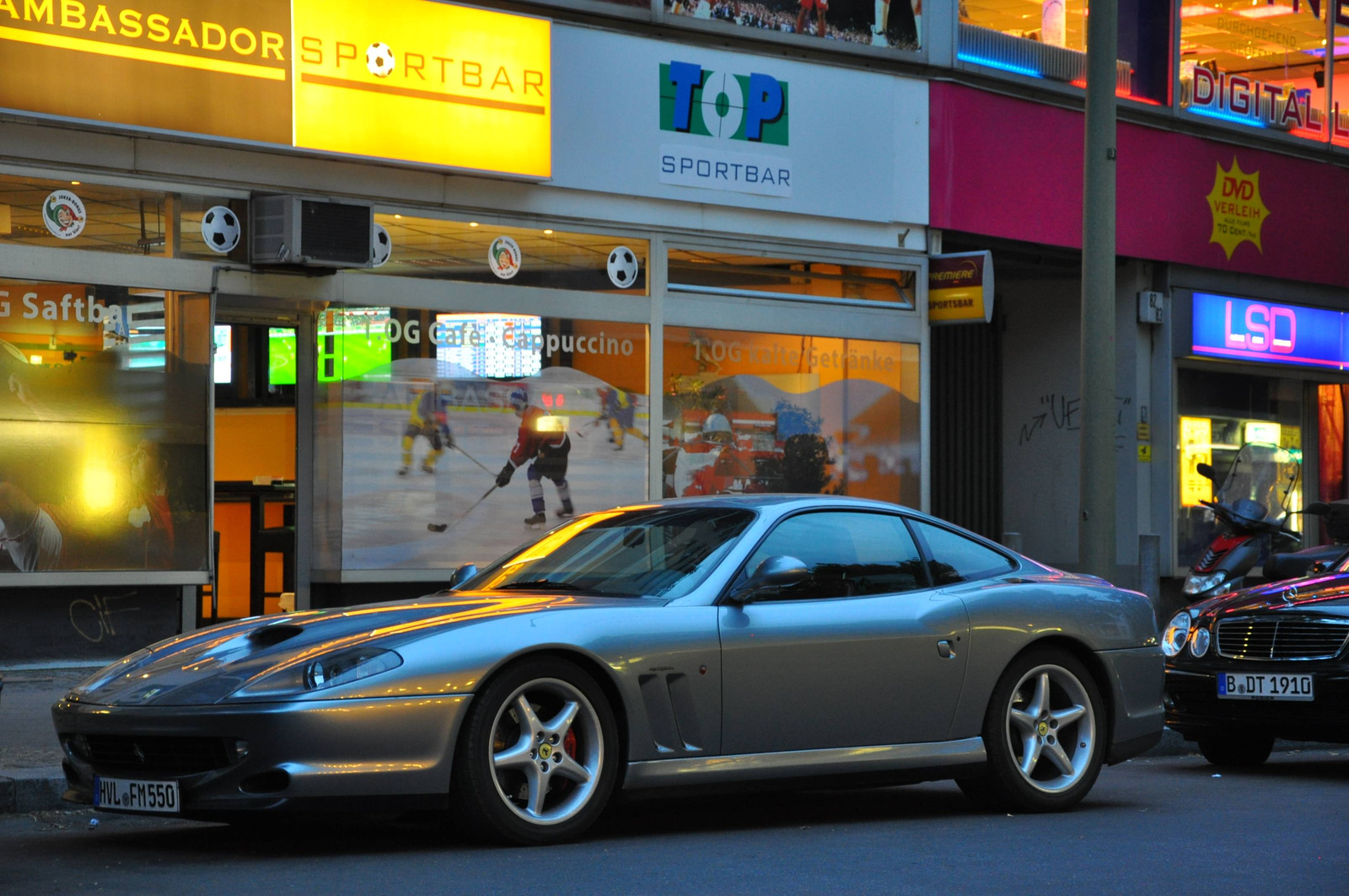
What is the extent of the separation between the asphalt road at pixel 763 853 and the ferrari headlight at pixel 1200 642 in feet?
4.40

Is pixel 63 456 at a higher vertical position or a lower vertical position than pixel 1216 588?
higher

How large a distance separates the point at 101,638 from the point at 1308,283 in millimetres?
14383

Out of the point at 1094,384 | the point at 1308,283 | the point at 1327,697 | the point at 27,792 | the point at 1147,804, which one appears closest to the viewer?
the point at 27,792

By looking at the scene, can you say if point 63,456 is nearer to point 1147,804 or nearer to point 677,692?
point 677,692

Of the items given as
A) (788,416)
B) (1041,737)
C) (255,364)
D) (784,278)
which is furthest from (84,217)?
(1041,737)

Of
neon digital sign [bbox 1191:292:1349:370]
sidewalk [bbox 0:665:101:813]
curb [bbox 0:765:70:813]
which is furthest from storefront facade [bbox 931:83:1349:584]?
curb [bbox 0:765:70:813]

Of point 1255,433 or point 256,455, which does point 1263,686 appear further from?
point 1255,433

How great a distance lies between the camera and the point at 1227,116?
19.2 m

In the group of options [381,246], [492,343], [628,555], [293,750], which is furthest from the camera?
[492,343]

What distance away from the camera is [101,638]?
11.9 m

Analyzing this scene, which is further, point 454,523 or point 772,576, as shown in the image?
point 454,523

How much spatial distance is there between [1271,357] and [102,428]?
13.2m

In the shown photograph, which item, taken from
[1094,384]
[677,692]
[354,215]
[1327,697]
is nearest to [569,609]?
[677,692]

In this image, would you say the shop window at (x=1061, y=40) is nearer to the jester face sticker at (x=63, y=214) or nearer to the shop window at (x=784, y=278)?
the shop window at (x=784, y=278)
